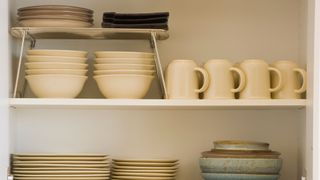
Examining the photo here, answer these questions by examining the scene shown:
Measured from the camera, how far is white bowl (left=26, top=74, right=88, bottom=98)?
1.68m

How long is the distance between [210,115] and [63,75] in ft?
1.59

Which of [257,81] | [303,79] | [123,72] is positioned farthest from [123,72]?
[303,79]

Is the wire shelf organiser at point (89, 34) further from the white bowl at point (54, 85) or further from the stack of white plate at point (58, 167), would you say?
the stack of white plate at point (58, 167)

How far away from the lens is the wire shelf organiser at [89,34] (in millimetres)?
1719

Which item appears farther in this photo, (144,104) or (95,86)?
(95,86)

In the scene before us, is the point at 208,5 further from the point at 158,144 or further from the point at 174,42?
the point at 158,144

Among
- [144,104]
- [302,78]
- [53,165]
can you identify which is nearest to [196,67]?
[144,104]

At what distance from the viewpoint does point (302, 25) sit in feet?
6.07

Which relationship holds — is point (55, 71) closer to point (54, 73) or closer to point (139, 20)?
point (54, 73)

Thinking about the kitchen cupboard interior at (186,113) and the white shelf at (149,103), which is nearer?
the white shelf at (149,103)

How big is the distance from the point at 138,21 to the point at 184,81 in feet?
0.68

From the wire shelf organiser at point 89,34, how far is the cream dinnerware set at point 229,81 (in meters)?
0.05

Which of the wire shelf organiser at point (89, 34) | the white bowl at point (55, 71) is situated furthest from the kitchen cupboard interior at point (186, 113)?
the white bowl at point (55, 71)

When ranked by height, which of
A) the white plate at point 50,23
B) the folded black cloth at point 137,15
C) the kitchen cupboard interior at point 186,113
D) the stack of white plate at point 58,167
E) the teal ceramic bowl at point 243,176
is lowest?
the teal ceramic bowl at point 243,176
